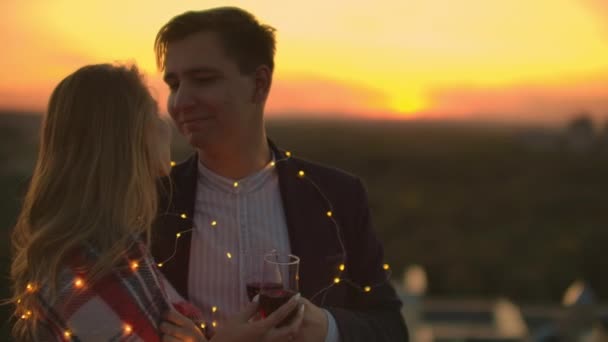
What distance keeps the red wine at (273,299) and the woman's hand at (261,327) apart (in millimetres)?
14

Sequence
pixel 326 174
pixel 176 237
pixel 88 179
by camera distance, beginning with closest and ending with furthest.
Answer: pixel 88 179 < pixel 176 237 < pixel 326 174

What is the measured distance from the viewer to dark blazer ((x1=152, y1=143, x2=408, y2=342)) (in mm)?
1934

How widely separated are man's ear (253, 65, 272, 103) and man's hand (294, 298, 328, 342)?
0.89 metres

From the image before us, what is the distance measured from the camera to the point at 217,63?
2.04 metres

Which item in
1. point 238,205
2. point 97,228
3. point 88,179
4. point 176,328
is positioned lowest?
point 176,328

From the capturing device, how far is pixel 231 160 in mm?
2102

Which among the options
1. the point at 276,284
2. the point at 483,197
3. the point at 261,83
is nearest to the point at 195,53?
the point at 261,83

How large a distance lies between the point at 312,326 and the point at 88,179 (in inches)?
30.4

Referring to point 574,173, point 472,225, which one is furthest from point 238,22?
point 574,173

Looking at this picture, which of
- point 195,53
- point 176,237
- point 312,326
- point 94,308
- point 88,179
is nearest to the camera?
point 94,308

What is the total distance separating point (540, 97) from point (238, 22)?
27419mm

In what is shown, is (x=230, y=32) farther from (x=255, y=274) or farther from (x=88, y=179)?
(x=255, y=274)

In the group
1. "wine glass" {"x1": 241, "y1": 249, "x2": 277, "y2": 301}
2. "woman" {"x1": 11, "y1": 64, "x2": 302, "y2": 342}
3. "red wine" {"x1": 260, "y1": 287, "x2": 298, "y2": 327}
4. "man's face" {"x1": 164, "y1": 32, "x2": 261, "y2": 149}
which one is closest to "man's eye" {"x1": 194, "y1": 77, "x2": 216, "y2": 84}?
"man's face" {"x1": 164, "y1": 32, "x2": 261, "y2": 149}

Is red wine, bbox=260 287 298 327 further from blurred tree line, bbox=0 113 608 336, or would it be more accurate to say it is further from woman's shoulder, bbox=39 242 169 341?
blurred tree line, bbox=0 113 608 336
